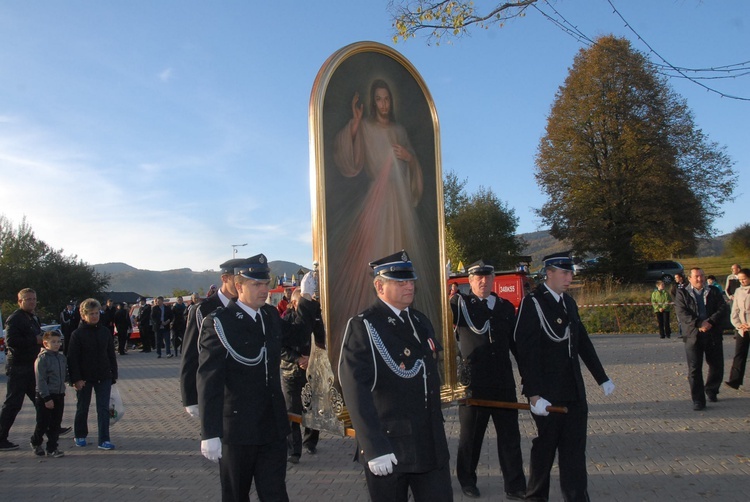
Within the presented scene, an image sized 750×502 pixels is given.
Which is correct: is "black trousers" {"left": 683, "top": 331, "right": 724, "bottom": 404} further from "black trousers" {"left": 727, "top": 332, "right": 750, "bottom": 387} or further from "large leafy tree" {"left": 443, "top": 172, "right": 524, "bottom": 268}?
"large leafy tree" {"left": 443, "top": 172, "right": 524, "bottom": 268}

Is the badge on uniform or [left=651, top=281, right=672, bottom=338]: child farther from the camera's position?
[left=651, top=281, right=672, bottom=338]: child

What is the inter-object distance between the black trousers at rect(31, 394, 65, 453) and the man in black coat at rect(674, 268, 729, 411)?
8.62m

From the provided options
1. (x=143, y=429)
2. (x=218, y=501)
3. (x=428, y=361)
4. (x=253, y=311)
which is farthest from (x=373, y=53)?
(x=143, y=429)

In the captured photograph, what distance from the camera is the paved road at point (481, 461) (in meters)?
6.24

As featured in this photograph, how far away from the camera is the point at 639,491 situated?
236 inches

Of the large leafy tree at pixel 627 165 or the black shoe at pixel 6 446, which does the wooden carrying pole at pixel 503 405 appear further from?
the large leafy tree at pixel 627 165

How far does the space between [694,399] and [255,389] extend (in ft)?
24.7

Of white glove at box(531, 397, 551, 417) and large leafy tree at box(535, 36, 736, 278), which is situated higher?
large leafy tree at box(535, 36, 736, 278)

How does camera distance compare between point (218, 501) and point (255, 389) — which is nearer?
point (255, 389)

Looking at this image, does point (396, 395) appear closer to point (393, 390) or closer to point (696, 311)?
point (393, 390)

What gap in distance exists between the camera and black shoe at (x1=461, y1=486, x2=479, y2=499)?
19.5 ft

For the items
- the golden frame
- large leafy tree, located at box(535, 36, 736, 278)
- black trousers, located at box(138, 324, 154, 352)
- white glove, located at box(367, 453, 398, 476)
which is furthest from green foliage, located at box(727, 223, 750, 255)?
white glove, located at box(367, 453, 398, 476)

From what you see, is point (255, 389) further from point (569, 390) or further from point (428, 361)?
point (569, 390)

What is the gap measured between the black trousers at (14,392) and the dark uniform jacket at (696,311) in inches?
361
